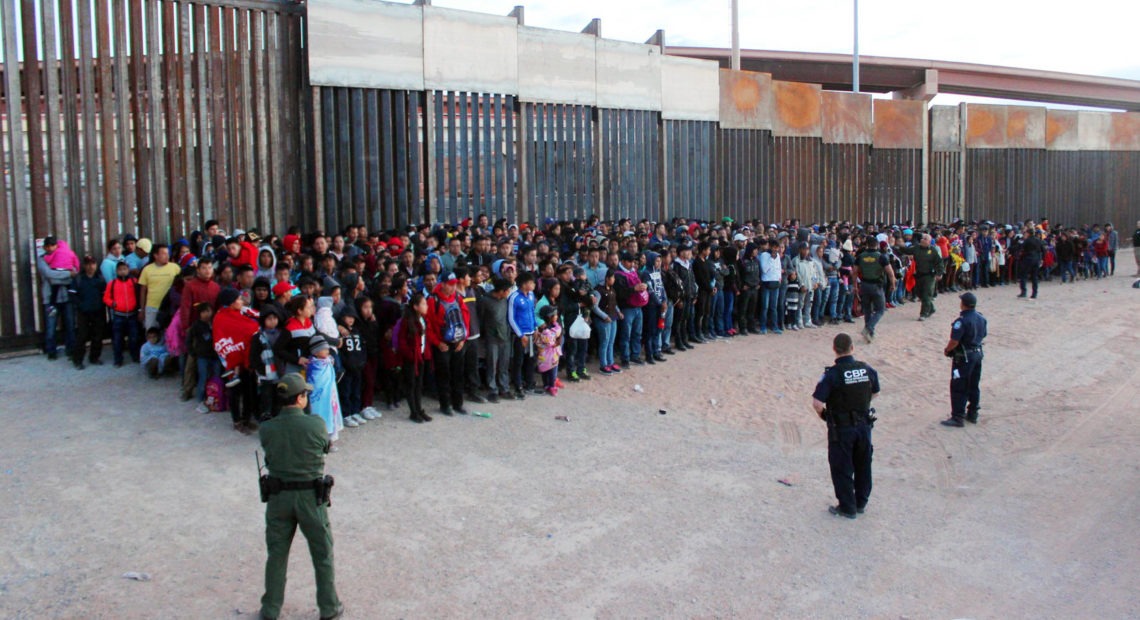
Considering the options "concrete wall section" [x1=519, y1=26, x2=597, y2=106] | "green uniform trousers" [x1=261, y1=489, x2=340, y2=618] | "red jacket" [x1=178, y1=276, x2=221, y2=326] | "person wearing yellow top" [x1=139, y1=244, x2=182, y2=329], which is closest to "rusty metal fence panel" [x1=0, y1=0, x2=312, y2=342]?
"person wearing yellow top" [x1=139, y1=244, x2=182, y2=329]

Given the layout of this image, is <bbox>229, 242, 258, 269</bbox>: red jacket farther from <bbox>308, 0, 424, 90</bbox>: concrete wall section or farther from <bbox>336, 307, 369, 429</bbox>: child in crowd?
<bbox>308, 0, 424, 90</bbox>: concrete wall section

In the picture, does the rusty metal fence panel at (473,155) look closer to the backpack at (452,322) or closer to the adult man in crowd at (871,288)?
the adult man in crowd at (871,288)

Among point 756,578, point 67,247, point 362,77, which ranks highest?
point 362,77

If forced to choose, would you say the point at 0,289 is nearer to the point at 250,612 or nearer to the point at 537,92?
the point at 250,612

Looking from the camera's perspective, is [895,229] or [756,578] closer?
[756,578]

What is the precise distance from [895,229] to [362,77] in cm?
1305

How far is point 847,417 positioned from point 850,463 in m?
0.41

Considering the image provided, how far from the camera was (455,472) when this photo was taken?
8.96 meters

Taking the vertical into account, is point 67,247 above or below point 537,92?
below

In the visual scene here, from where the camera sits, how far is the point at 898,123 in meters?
29.7

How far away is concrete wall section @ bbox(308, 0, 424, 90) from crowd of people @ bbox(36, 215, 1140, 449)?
10.1 feet

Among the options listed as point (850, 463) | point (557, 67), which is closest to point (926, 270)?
point (557, 67)

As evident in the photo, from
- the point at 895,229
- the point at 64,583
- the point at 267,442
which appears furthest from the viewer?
the point at 895,229

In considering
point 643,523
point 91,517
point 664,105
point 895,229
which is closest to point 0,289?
point 91,517
